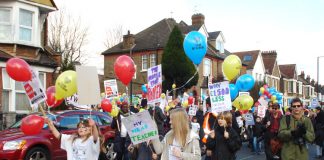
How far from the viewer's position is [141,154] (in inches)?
319

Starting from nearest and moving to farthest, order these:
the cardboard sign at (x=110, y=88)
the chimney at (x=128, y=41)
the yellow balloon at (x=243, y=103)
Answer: the yellow balloon at (x=243, y=103) → the cardboard sign at (x=110, y=88) → the chimney at (x=128, y=41)

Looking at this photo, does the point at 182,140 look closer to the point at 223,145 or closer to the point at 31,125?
the point at 223,145

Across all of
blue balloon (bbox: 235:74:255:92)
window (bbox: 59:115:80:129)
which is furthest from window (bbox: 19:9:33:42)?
blue balloon (bbox: 235:74:255:92)

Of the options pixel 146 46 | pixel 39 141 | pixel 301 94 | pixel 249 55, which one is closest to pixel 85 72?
pixel 39 141

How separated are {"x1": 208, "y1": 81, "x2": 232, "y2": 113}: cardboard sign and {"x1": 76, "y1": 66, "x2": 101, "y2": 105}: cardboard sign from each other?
2618mm

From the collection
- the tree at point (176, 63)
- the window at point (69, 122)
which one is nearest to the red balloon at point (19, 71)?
the window at point (69, 122)

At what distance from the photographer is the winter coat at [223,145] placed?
6.62 metres

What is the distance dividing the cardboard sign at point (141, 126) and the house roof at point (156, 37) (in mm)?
30148

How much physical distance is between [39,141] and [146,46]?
26810 mm

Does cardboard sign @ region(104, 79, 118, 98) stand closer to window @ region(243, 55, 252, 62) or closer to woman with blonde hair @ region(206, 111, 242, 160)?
woman with blonde hair @ region(206, 111, 242, 160)

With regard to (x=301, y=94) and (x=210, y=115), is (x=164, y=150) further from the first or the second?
(x=301, y=94)

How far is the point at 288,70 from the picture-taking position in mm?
68312

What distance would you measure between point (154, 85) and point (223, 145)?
1.96 metres

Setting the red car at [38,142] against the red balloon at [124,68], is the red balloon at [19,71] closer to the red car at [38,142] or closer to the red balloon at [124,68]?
the red balloon at [124,68]
